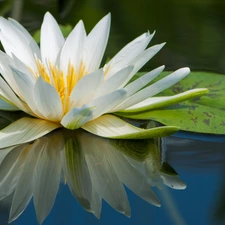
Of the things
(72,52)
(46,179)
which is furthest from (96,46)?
(46,179)

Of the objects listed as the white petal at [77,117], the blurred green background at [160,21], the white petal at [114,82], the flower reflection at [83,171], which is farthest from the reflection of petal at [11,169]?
the blurred green background at [160,21]

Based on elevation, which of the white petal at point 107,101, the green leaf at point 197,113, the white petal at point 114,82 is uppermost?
the white petal at point 114,82

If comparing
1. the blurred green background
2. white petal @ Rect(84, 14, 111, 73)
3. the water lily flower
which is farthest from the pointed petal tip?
the blurred green background

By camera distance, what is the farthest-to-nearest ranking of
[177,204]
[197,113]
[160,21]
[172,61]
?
[160,21]
[172,61]
[197,113]
[177,204]

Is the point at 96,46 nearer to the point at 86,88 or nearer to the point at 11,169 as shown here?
the point at 86,88

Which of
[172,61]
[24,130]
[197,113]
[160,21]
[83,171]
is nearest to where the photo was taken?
[83,171]

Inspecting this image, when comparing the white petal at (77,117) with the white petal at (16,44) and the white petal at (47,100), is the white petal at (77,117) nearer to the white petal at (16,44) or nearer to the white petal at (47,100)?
the white petal at (47,100)

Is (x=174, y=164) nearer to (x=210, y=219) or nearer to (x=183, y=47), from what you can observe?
(x=210, y=219)
